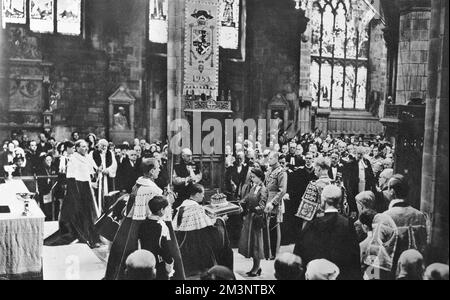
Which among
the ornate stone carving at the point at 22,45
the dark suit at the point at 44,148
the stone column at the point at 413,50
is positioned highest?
the ornate stone carving at the point at 22,45

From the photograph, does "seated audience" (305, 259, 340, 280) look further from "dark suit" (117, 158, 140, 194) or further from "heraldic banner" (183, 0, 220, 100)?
"heraldic banner" (183, 0, 220, 100)

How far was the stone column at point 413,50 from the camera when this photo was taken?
7.87m

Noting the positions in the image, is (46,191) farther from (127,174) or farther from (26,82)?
(26,82)

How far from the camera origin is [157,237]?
530cm

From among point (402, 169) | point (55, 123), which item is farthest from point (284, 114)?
point (402, 169)

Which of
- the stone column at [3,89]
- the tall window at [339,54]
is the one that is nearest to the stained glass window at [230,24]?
the tall window at [339,54]

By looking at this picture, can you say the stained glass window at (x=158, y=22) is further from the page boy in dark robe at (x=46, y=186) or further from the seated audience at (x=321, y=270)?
the seated audience at (x=321, y=270)

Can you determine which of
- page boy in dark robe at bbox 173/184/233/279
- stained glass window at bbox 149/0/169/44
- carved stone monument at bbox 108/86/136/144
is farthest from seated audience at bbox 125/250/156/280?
stained glass window at bbox 149/0/169/44

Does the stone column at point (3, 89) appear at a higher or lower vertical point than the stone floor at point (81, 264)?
higher

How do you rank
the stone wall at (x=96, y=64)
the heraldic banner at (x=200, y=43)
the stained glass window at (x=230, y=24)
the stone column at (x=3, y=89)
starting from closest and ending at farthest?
1. the heraldic banner at (x=200, y=43)
2. the stone column at (x=3, y=89)
3. the stone wall at (x=96, y=64)
4. the stained glass window at (x=230, y=24)

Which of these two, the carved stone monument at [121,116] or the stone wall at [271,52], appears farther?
the stone wall at [271,52]

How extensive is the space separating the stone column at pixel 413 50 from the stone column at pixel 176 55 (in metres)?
4.90

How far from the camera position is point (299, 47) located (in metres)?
16.6

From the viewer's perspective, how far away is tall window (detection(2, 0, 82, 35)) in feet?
44.0
